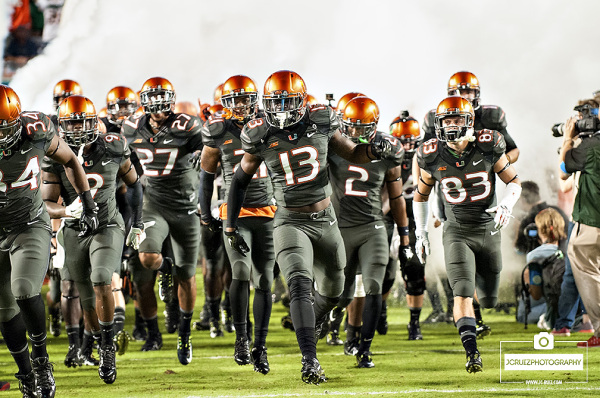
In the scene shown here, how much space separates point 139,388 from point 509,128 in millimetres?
5939

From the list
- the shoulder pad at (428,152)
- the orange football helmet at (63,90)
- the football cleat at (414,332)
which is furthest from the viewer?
the football cleat at (414,332)

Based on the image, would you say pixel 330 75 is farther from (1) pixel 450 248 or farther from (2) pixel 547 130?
(1) pixel 450 248

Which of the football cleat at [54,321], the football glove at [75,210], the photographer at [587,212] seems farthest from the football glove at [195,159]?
the photographer at [587,212]

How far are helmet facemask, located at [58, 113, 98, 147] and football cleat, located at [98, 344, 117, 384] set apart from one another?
1.27 m

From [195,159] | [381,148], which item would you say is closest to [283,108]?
[381,148]

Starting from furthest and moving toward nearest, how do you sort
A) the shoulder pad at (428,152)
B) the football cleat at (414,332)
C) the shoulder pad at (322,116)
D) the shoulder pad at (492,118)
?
the football cleat at (414,332), the shoulder pad at (492,118), the shoulder pad at (428,152), the shoulder pad at (322,116)

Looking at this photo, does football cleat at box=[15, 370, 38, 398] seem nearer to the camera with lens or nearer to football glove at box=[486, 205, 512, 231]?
football glove at box=[486, 205, 512, 231]

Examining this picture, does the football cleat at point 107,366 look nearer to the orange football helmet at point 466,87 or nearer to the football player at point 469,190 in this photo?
the football player at point 469,190

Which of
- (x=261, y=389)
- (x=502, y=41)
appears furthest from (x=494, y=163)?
(x=502, y=41)

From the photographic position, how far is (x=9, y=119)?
462cm

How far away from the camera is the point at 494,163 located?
5.82 meters

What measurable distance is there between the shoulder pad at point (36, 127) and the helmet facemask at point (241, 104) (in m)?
1.40

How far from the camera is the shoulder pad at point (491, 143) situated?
227 inches

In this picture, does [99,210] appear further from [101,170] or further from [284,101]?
[284,101]
